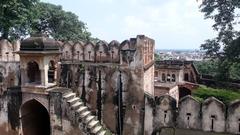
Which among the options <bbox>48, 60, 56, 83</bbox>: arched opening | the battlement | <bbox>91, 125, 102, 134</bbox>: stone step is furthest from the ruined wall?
<bbox>91, 125, 102, 134</bbox>: stone step

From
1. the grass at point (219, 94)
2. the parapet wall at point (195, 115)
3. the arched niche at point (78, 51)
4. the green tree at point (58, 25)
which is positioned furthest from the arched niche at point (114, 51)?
the green tree at point (58, 25)

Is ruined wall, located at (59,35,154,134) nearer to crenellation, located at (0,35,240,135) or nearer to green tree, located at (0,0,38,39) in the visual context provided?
crenellation, located at (0,35,240,135)

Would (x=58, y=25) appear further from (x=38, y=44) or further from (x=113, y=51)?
(x=38, y=44)

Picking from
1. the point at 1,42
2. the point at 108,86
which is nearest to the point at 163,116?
the point at 108,86

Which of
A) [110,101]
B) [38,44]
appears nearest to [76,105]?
[110,101]

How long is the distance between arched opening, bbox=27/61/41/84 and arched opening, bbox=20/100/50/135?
3.13 feet

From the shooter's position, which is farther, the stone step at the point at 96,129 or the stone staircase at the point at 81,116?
the stone step at the point at 96,129

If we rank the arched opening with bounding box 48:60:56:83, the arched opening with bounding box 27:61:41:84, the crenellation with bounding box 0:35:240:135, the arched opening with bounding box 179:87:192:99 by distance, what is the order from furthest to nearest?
1. the arched opening with bounding box 179:87:192:99
2. the arched opening with bounding box 48:60:56:83
3. the arched opening with bounding box 27:61:41:84
4. the crenellation with bounding box 0:35:240:135

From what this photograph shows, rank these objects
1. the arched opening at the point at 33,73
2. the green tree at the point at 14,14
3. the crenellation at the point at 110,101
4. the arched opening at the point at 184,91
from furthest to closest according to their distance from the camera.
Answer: the arched opening at the point at 184,91, the green tree at the point at 14,14, the arched opening at the point at 33,73, the crenellation at the point at 110,101

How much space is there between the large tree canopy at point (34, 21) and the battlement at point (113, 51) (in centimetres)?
604

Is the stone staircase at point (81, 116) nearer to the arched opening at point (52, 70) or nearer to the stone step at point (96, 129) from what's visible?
the stone step at point (96, 129)

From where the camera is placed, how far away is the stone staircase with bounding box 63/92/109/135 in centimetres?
1115

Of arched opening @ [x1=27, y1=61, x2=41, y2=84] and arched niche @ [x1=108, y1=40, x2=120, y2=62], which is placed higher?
arched niche @ [x1=108, y1=40, x2=120, y2=62]

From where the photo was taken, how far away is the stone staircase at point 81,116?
1115 cm
